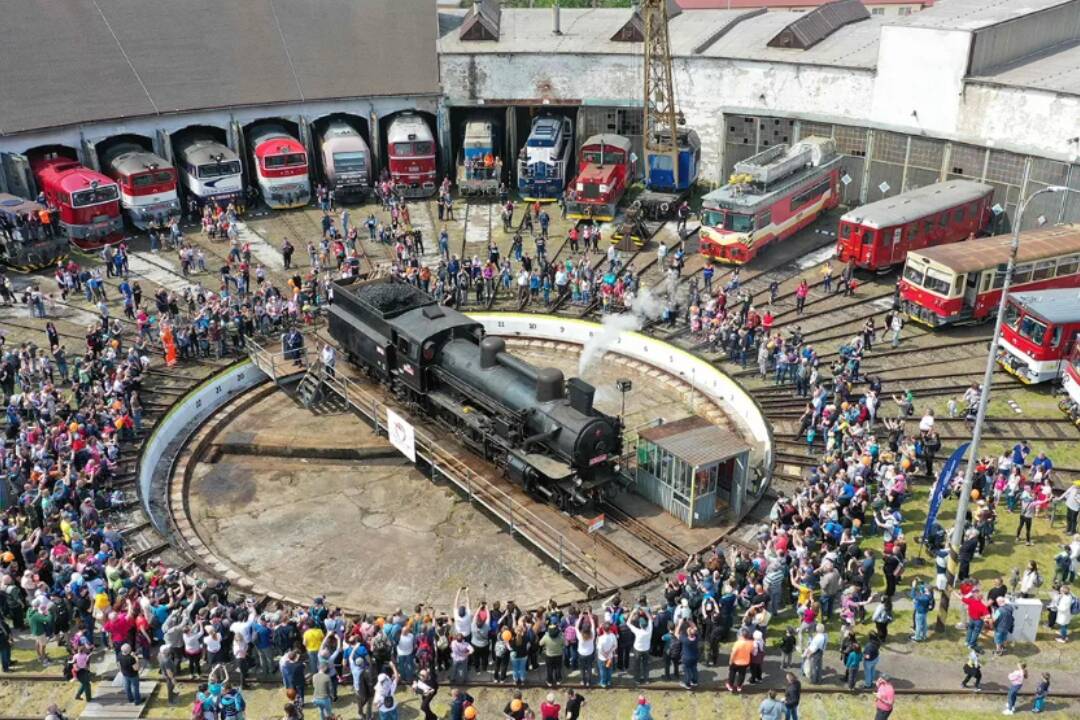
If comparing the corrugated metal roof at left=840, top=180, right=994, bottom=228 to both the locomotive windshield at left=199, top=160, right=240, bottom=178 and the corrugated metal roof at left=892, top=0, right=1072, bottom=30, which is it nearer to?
the corrugated metal roof at left=892, top=0, right=1072, bottom=30

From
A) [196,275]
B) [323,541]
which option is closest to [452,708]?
[323,541]

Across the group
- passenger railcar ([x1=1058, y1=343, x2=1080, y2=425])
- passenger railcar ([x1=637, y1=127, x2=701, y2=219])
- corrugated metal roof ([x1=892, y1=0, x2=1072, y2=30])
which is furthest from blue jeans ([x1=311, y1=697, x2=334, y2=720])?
corrugated metal roof ([x1=892, y1=0, x2=1072, y2=30])

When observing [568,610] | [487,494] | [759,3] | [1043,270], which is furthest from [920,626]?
[759,3]

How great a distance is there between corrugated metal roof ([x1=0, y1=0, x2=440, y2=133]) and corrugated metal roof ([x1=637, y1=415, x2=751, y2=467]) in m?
29.2

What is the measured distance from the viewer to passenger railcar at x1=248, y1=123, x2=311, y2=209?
44.7 meters

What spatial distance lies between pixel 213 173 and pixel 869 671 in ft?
118

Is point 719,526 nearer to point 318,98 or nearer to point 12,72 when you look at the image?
point 318,98

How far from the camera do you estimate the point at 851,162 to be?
43.1 meters

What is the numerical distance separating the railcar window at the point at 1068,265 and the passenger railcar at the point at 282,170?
31.1m

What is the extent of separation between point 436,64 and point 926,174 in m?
24.1

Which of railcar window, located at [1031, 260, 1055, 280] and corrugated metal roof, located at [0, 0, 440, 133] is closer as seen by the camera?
railcar window, located at [1031, 260, 1055, 280]

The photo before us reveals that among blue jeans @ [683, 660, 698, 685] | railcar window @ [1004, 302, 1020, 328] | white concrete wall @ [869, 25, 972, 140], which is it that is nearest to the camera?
blue jeans @ [683, 660, 698, 685]

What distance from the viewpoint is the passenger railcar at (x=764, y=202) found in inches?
1474

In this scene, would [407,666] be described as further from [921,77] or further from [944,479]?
[921,77]
